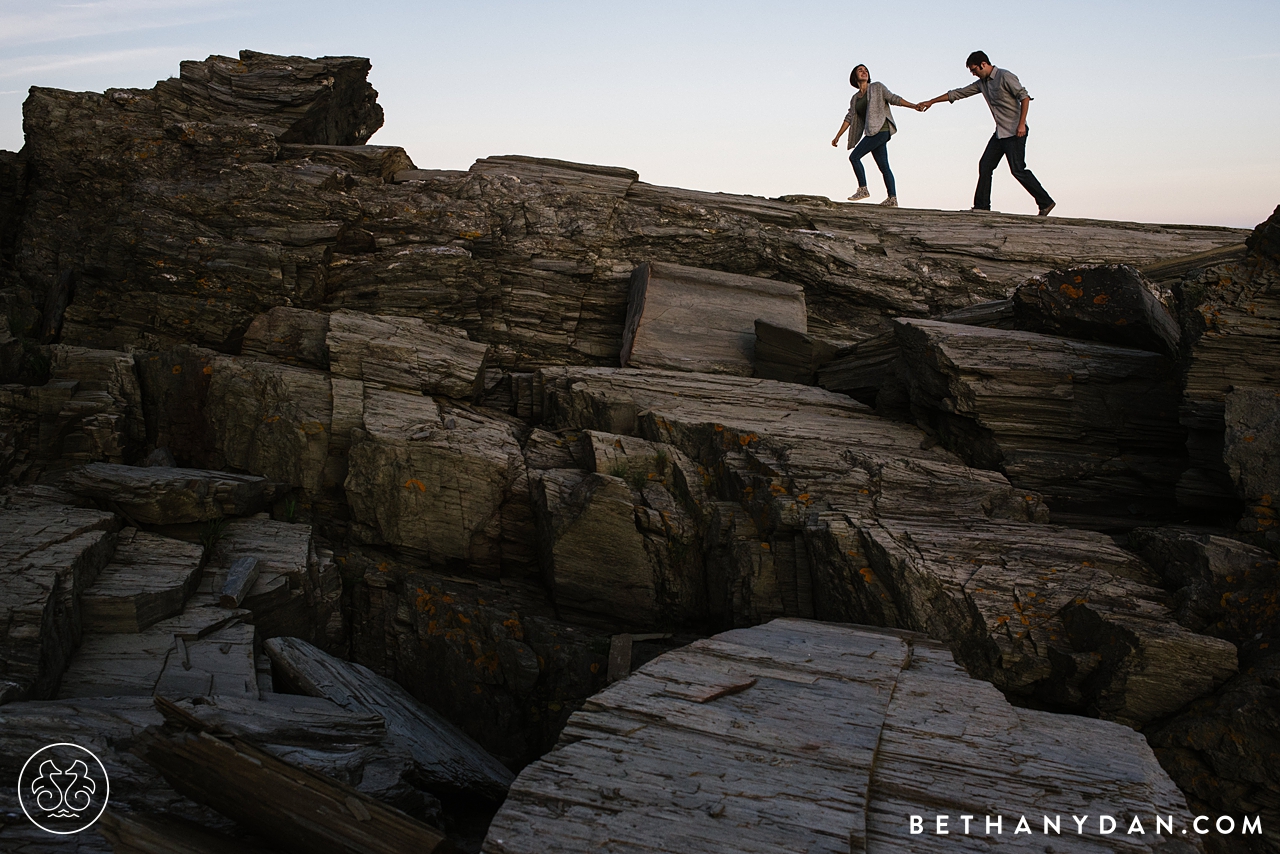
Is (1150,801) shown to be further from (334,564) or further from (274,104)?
(274,104)

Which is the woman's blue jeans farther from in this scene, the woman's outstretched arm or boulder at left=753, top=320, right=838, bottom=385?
boulder at left=753, top=320, right=838, bottom=385

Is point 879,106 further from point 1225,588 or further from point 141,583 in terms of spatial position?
point 141,583

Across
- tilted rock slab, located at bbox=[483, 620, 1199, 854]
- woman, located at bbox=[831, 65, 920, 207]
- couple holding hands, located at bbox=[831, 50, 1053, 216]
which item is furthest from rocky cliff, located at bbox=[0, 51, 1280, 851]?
woman, located at bbox=[831, 65, 920, 207]

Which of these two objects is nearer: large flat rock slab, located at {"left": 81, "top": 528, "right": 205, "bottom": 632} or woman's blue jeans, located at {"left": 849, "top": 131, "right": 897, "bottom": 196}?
large flat rock slab, located at {"left": 81, "top": 528, "right": 205, "bottom": 632}

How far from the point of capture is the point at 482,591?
10.1m

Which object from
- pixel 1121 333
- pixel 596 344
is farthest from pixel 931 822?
pixel 596 344

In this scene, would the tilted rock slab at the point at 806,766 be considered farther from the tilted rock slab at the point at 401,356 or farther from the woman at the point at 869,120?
the woman at the point at 869,120

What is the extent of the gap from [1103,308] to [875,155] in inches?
280

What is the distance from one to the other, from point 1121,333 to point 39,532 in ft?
40.4

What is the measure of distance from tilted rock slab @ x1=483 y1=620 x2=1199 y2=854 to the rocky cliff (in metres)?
0.67

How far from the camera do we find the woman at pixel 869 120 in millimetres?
15695

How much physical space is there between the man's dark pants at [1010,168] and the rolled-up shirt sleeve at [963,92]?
0.89m

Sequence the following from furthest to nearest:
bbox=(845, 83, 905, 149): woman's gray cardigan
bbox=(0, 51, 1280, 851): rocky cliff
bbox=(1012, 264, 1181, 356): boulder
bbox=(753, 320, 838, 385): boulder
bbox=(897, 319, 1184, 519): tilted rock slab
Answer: bbox=(845, 83, 905, 149): woman's gray cardigan
bbox=(753, 320, 838, 385): boulder
bbox=(1012, 264, 1181, 356): boulder
bbox=(897, 319, 1184, 519): tilted rock slab
bbox=(0, 51, 1280, 851): rocky cliff

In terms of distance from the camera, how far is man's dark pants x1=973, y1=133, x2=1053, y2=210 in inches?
599
